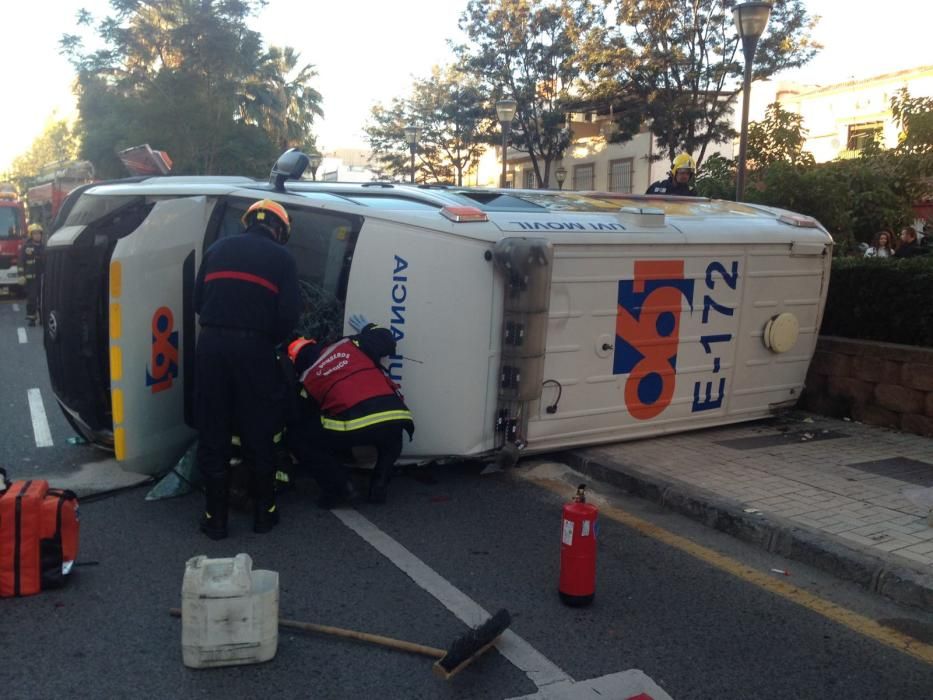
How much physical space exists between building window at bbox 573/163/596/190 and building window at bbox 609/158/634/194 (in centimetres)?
128

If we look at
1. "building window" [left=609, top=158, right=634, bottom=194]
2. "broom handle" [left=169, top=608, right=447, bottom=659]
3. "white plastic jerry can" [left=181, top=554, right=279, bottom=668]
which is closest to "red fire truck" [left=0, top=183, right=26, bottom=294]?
"building window" [left=609, top=158, right=634, bottom=194]

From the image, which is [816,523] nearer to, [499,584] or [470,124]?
[499,584]

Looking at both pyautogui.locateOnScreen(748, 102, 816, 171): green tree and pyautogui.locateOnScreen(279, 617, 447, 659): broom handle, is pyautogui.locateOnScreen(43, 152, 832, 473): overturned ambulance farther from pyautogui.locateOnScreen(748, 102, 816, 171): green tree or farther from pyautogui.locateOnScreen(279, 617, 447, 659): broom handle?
pyautogui.locateOnScreen(748, 102, 816, 171): green tree

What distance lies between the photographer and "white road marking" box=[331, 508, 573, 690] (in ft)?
11.5

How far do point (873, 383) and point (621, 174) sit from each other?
1081 inches

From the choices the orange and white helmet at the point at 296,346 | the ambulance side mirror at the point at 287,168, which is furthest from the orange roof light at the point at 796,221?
the orange and white helmet at the point at 296,346

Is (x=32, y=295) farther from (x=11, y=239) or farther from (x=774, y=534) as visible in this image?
(x=774, y=534)

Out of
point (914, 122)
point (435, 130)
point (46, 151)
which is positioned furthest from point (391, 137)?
point (46, 151)

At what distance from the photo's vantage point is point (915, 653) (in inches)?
147

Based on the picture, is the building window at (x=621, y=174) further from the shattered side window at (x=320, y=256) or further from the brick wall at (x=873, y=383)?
the shattered side window at (x=320, y=256)

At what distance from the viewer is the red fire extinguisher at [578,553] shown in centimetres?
402

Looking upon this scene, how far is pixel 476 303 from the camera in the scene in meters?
5.64

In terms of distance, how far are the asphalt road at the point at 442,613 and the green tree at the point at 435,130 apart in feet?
96.5

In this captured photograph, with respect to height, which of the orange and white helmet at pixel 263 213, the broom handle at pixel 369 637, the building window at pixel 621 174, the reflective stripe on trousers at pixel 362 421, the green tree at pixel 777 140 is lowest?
the broom handle at pixel 369 637
